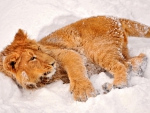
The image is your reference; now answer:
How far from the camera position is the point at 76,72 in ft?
15.0

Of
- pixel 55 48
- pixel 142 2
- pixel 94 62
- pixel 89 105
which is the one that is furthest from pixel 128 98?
pixel 142 2

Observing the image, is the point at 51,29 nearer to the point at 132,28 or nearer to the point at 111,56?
the point at 132,28

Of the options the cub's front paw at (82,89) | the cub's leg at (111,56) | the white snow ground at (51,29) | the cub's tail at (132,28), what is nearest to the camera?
the white snow ground at (51,29)

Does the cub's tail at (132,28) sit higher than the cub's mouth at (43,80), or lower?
higher

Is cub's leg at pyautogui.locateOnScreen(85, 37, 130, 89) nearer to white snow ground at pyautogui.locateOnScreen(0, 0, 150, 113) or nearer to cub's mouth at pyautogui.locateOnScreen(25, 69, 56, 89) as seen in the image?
white snow ground at pyautogui.locateOnScreen(0, 0, 150, 113)

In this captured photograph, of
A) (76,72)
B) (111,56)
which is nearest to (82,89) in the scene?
(76,72)

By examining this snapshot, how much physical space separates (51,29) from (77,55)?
7.29 feet

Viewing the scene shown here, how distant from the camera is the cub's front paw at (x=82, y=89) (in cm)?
416

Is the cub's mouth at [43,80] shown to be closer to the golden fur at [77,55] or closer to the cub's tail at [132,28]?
the golden fur at [77,55]

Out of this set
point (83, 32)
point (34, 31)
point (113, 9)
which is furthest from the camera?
point (113, 9)

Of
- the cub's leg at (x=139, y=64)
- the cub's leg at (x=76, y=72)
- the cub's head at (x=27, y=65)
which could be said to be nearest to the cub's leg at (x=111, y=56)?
the cub's leg at (x=139, y=64)

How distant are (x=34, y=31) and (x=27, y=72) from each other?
2564 millimetres

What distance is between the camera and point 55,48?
5.23 metres

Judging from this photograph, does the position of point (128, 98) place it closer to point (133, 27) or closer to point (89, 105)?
point (89, 105)
